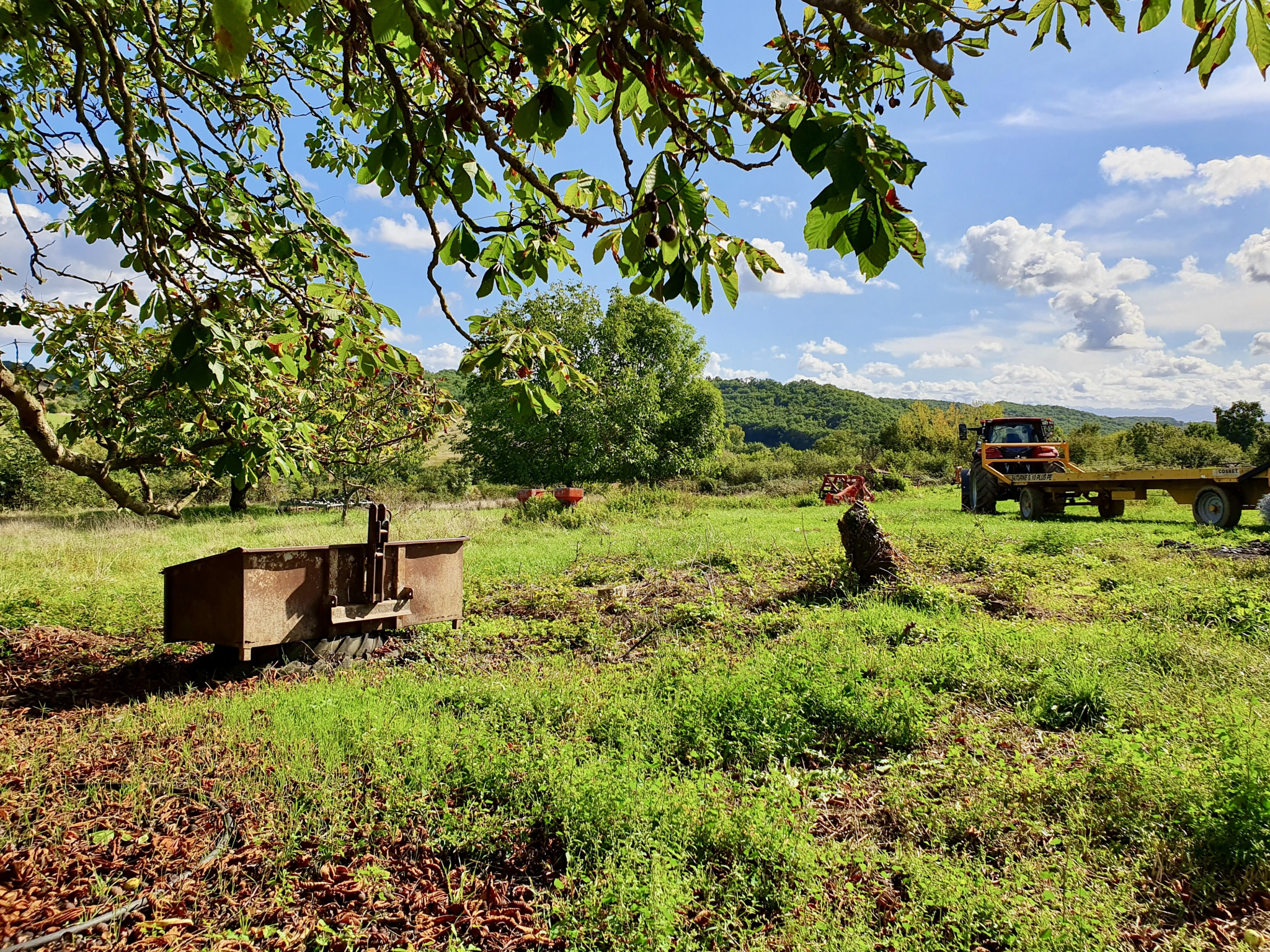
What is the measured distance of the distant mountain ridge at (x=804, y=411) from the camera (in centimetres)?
7212

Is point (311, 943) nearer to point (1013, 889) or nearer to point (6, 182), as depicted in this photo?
point (1013, 889)

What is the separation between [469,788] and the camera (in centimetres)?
351

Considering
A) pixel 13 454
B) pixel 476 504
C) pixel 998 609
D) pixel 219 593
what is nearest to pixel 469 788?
Answer: pixel 219 593

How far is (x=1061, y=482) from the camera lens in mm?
14016

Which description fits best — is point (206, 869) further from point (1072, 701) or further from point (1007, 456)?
point (1007, 456)

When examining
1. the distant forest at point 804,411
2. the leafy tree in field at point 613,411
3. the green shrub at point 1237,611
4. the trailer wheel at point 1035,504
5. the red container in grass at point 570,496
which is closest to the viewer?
the green shrub at point 1237,611

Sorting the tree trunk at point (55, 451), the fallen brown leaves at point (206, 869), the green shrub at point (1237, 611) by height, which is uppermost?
the tree trunk at point (55, 451)

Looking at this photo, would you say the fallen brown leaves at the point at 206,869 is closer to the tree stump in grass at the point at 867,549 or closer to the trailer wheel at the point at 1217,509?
the tree stump in grass at the point at 867,549

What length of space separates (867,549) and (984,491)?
10.3m

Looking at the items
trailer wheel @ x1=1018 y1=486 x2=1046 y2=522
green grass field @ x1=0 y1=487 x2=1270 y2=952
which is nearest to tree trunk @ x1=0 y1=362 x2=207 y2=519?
Answer: green grass field @ x1=0 y1=487 x2=1270 y2=952

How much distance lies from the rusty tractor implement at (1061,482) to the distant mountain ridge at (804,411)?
48.0 meters

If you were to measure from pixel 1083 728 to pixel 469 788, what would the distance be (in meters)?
3.76

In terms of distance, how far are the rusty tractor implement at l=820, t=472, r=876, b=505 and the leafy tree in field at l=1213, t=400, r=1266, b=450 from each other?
27676 mm

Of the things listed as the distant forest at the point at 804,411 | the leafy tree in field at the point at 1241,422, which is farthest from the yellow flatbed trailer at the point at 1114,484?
the distant forest at the point at 804,411
